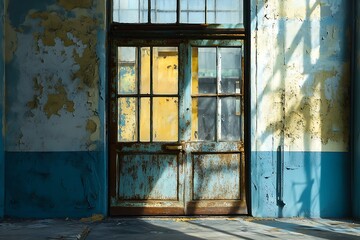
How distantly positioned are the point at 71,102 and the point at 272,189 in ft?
7.75

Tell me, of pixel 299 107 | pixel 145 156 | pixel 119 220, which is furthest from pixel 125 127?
pixel 299 107

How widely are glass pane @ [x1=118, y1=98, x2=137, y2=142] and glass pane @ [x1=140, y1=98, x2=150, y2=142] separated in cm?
7

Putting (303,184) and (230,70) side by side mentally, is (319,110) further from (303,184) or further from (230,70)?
(230,70)

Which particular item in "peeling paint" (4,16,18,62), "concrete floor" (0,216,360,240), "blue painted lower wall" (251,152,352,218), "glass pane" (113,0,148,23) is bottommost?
"concrete floor" (0,216,360,240)

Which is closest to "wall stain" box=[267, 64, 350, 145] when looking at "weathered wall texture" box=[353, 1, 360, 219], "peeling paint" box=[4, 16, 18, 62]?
"weathered wall texture" box=[353, 1, 360, 219]

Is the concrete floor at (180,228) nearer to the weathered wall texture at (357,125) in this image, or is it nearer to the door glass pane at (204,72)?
the weathered wall texture at (357,125)

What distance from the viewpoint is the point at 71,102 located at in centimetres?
539

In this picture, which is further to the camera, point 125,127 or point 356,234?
point 125,127

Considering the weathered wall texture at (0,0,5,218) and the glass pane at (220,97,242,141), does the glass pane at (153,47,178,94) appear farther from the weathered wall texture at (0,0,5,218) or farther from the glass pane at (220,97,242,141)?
the weathered wall texture at (0,0,5,218)

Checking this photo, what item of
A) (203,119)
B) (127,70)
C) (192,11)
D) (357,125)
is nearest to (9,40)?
(127,70)

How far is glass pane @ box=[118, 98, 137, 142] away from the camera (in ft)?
18.2

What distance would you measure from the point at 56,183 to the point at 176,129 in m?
1.41

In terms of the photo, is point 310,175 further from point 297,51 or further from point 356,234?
point 297,51

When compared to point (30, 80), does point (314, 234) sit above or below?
below
